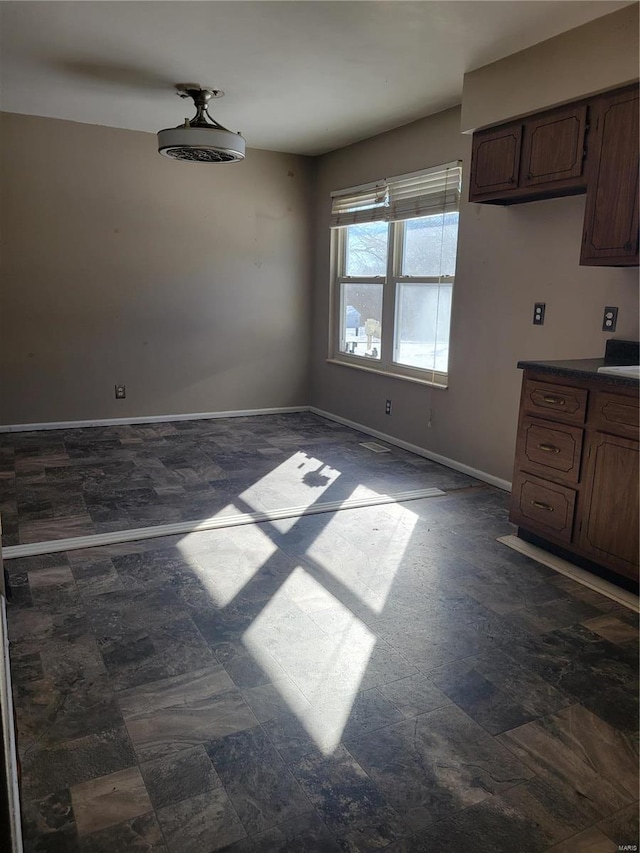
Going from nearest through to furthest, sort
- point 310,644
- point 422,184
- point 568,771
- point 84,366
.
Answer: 1. point 568,771
2. point 310,644
3. point 422,184
4. point 84,366

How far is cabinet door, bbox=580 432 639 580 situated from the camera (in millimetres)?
2551

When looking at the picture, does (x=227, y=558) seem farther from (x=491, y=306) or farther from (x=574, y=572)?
(x=491, y=306)

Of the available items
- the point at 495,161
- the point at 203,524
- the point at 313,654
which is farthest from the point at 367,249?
the point at 313,654

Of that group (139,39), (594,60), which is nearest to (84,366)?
(139,39)

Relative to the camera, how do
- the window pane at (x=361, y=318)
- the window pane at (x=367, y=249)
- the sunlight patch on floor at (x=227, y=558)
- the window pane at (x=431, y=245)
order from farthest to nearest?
the window pane at (x=361, y=318) → the window pane at (x=367, y=249) → the window pane at (x=431, y=245) → the sunlight patch on floor at (x=227, y=558)

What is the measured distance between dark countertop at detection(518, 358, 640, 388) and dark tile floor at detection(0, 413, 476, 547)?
50.3 inches

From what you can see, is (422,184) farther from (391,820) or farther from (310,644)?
(391,820)

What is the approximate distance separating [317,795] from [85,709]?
2.47 ft

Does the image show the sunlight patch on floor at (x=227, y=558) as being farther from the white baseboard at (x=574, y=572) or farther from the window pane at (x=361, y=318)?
the window pane at (x=361, y=318)

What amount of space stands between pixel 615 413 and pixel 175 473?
2695 millimetres

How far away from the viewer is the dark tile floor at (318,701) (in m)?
1.50

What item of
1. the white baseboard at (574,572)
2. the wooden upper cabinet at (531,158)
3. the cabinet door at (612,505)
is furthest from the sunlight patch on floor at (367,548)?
the wooden upper cabinet at (531,158)

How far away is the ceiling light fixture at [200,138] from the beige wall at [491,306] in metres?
1.41

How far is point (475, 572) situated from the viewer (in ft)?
9.23
